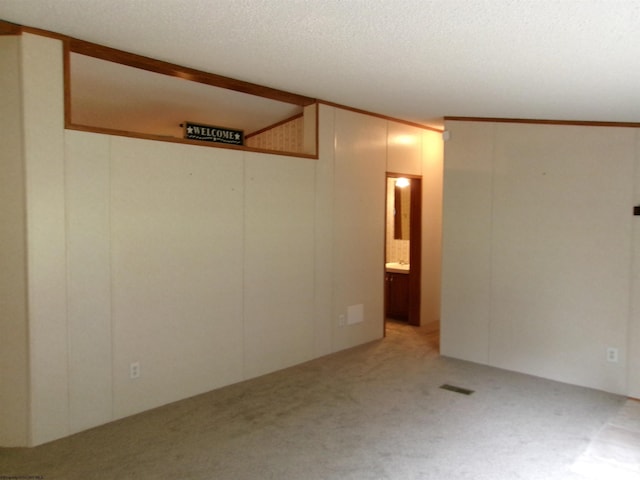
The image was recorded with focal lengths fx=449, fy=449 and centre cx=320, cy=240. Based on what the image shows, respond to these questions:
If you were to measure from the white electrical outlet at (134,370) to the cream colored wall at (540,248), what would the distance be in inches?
125

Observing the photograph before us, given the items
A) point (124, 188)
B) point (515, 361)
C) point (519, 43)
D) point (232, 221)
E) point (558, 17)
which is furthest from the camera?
point (515, 361)

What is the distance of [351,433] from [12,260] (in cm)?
254

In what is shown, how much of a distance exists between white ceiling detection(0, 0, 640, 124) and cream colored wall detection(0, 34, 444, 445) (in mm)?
653

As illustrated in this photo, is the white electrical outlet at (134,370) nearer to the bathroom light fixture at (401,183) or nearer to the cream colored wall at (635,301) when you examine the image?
the cream colored wall at (635,301)

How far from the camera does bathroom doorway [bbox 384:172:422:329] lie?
6.00 metres

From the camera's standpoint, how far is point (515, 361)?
4.51 meters

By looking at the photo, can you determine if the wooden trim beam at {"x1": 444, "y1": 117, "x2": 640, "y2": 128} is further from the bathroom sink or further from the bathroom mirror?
the bathroom sink

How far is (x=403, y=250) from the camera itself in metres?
7.06

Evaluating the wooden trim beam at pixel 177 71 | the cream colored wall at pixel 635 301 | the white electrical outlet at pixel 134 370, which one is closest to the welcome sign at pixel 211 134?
the wooden trim beam at pixel 177 71

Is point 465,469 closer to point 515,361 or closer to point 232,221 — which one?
point 515,361

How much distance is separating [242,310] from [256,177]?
1234 mm

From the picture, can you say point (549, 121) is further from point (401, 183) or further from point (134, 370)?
point (134, 370)

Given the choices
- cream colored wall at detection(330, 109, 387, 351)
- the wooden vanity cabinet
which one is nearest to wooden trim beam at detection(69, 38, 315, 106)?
cream colored wall at detection(330, 109, 387, 351)

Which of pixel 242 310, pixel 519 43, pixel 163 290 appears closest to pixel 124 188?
pixel 163 290
